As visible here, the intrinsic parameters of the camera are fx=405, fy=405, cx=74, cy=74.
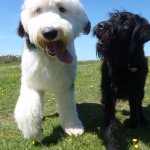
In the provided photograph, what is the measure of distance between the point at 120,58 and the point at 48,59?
1022 millimetres

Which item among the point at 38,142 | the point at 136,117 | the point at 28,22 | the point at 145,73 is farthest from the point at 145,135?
the point at 28,22

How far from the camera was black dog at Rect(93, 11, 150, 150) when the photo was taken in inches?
222

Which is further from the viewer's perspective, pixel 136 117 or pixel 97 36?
pixel 136 117

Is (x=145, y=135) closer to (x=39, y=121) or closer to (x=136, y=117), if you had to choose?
(x=136, y=117)

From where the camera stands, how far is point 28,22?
17.3 feet

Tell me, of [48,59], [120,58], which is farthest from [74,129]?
[120,58]

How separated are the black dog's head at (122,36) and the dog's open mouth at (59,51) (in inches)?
20.8

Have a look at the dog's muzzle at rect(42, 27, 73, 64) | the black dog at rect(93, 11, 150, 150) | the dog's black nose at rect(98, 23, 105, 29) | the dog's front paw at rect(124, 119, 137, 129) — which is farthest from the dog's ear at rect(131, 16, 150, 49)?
the dog's front paw at rect(124, 119, 137, 129)

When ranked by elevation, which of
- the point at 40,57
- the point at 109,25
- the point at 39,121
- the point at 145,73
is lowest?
the point at 39,121

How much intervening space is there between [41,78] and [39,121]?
0.61m

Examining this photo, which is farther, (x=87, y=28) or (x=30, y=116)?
(x=87, y=28)

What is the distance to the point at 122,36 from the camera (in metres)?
5.67

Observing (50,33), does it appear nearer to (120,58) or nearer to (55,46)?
(55,46)

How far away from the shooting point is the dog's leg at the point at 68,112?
20.1 ft
